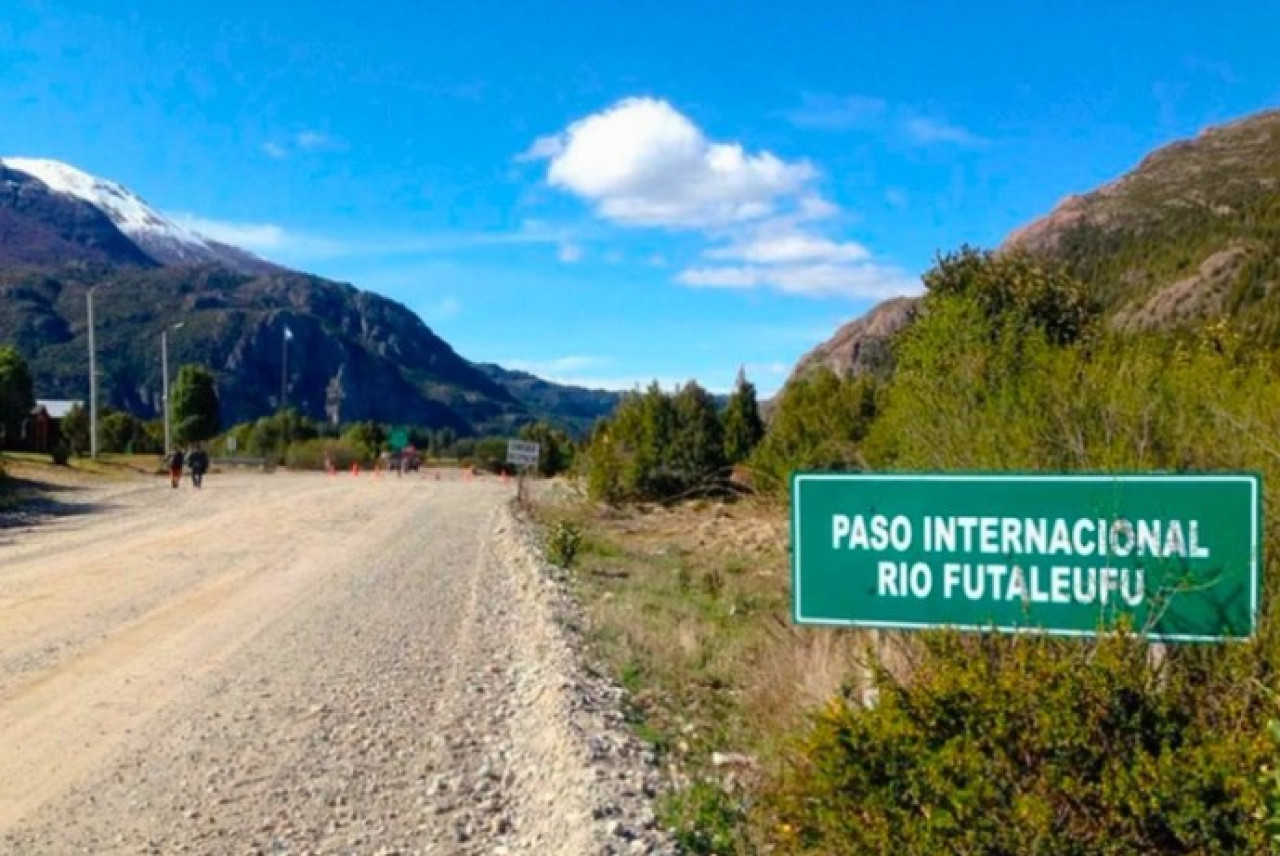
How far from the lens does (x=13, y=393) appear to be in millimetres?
66562

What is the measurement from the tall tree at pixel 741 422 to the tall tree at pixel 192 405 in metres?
50.1

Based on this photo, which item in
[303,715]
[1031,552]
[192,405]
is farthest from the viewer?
[192,405]

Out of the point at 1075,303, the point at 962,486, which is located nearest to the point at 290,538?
the point at 1075,303

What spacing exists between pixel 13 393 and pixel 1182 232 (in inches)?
2780

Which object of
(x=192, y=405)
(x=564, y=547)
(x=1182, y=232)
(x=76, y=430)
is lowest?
(x=564, y=547)

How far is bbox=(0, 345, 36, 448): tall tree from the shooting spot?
6544 cm

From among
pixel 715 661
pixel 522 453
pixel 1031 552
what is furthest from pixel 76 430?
pixel 1031 552

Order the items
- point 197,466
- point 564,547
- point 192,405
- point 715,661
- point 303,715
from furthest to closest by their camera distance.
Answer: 1. point 192,405
2. point 197,466
3. point 564,547
4. point 715,661
5. point 303,715

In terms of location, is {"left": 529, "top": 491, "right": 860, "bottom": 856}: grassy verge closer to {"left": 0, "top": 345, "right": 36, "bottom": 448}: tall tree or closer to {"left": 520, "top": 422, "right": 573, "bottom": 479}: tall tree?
{"left": 520, "top": 422, "right": 573, "bottom": 479}: tall tree

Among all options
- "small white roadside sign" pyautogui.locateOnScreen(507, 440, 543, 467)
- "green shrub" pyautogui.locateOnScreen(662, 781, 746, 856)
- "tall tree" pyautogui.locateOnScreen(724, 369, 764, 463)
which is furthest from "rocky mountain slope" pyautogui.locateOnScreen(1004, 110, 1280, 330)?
"green shrub" pyautogui.locateOnScreen(662, 781, 746, 856)

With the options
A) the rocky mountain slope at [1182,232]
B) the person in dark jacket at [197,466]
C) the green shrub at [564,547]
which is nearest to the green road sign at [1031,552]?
the green shrub at [564,547]

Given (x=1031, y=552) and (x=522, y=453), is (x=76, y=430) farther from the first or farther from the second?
(x=1031, y=552)

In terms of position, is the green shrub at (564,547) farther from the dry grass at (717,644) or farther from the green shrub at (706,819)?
the green shrub at (706,819)

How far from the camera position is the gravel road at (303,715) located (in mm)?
6262
